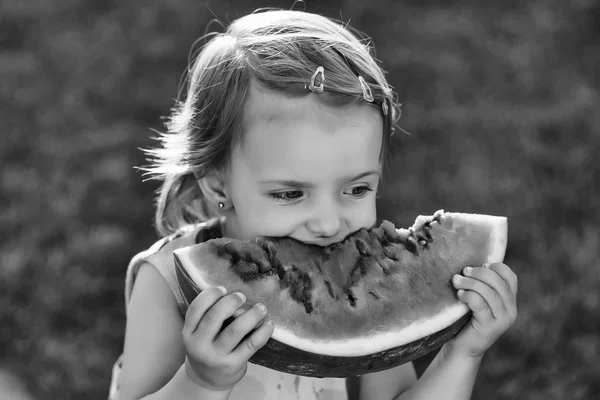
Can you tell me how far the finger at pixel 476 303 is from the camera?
1950mm

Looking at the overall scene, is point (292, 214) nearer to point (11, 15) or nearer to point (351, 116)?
point (351, 116)

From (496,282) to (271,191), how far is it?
0.60m

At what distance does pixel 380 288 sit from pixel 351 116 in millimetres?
444

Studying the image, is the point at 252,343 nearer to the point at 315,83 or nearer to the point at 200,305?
the point at 200,305

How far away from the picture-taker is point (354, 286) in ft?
6.59

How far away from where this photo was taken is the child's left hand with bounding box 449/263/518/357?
1958mm

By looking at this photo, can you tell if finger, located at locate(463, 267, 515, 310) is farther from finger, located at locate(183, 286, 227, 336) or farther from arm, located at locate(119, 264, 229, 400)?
arm, located at locate(119, 264, 229, 400)

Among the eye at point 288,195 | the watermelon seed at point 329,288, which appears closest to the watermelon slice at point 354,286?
the watermelon seed at point 329,288

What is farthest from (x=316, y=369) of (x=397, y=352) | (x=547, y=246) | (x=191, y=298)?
(x=547, y=246)

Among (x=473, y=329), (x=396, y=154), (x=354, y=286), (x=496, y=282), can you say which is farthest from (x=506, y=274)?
(x=396, y=154)

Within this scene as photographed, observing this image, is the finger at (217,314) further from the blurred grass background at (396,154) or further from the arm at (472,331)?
the blurred grass background at (396,154)

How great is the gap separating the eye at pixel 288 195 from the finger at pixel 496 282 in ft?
1.54

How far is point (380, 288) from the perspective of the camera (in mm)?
2016

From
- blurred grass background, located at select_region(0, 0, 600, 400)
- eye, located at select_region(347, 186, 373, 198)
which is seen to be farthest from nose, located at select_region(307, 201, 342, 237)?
blurred grass background, located at select_region(0, 0, 600, 400)
